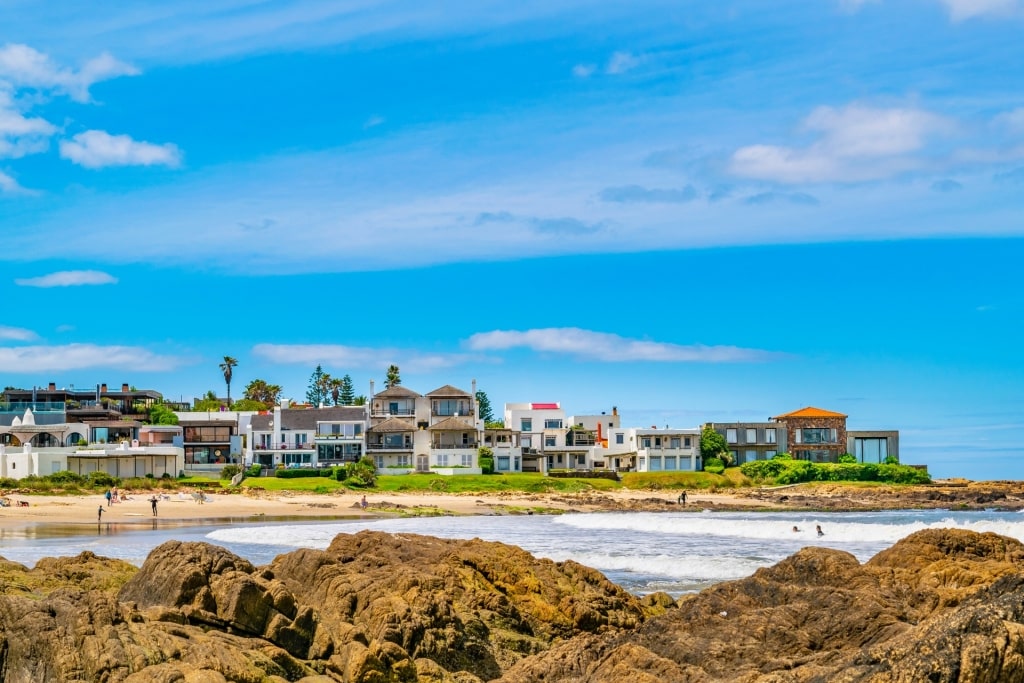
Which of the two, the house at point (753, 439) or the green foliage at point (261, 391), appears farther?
the green foliage at point (261, 391)

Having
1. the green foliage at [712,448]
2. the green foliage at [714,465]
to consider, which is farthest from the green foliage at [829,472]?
the green foliage at [712,448]

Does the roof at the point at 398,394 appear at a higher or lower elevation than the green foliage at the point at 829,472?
higher

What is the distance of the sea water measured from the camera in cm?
3278

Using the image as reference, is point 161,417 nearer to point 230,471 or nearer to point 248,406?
point 248,406

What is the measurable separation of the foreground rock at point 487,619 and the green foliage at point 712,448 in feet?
273

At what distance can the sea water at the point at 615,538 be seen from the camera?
A: 108 feet

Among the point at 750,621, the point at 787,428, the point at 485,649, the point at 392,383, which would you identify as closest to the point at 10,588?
the point at 485,649

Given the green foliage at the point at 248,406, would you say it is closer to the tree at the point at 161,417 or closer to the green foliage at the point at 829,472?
the tree at the point at 161,417

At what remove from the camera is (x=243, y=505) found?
2611 inches

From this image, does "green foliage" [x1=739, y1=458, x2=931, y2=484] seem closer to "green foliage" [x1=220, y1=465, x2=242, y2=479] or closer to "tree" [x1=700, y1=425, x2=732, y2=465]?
"tree" [x1=700, y1=425, x2=732, y2=465]

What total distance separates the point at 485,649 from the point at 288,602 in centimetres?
294

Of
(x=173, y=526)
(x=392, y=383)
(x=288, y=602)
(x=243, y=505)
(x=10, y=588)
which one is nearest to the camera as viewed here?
(x=288, y=602)

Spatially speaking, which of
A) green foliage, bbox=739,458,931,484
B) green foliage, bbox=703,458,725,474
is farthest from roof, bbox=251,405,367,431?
green foliage, bbox=739,458,931,484

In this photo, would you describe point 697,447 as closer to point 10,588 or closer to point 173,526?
point 173,526
